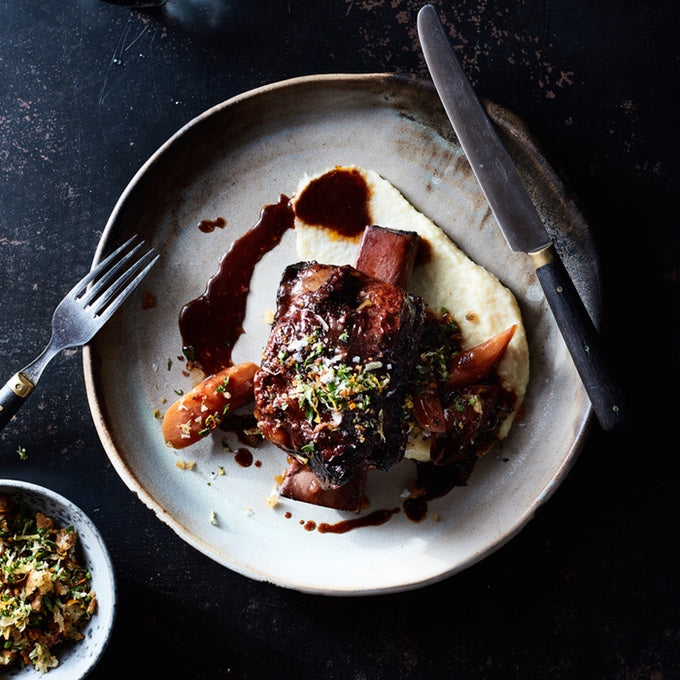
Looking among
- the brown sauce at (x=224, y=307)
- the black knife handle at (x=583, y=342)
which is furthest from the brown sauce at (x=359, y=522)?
the black knife handle at (x=583, y=342)

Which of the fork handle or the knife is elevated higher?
the knife

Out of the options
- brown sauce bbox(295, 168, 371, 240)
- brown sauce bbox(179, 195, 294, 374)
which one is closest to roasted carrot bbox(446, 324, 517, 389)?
brown sauce bbox(295, 168, 371, 240)

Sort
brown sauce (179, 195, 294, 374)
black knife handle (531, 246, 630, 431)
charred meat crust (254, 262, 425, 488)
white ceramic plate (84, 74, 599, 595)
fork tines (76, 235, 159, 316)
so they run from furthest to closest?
brown sauce (179, 195, 294, 374) → fork tines (76, 235, 159, 316) → white ceramic plate (84, 74, 599, 595) → black knife handle (531, 246, 630, 431) → charred meat crust (254, 262, 425, 488)

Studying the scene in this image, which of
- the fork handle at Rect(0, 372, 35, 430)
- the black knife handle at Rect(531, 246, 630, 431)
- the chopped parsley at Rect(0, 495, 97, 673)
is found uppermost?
the black knife handle at Rect(531, 246, 630, 431)

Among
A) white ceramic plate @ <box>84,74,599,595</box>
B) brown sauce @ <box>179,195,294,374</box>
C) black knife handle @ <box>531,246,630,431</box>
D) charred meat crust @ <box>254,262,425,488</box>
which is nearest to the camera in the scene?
charred meat crust @ <box>254,262,425,488</box>

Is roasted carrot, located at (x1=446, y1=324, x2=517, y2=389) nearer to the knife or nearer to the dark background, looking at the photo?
the knife

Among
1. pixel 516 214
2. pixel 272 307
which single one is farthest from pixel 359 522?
pixel 516 214

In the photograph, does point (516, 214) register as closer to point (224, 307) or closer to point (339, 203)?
point (339, 203)
